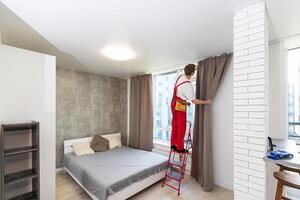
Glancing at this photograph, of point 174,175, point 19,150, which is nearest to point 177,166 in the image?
point 174,175

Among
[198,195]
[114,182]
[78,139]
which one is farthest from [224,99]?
[78,139]

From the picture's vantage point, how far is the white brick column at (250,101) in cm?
139

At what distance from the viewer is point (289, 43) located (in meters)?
2.24

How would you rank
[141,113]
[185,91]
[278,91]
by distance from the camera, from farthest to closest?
1. [141,113]
2. [185,91]
3. [278,91]

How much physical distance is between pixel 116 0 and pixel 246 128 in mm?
1706

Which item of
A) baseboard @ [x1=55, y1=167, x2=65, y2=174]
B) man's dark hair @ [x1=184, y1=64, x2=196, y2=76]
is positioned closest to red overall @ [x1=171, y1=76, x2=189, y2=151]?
man's dark hair @ [x1=184, y1=64, x2=196, y2=76]

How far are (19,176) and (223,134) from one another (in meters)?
3.06

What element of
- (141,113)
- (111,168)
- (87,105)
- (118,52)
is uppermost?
(118,52)

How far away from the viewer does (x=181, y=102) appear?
2.62 meters

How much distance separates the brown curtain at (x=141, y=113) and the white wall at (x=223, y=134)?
1.63m

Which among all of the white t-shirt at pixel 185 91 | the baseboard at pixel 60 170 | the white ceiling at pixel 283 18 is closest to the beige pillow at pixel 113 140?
the baseboard at pixel 60 170

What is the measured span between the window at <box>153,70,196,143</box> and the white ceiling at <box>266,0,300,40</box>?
210cm

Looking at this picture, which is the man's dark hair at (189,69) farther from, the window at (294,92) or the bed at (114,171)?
the bed at (114,171)

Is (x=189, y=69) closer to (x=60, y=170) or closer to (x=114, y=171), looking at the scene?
(x=114, y=171)
